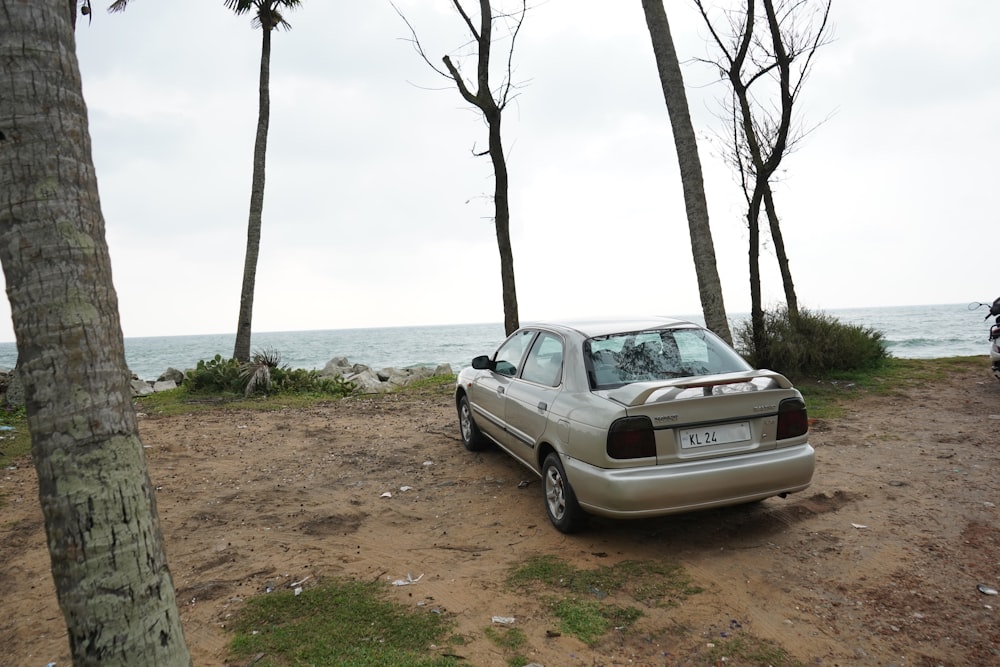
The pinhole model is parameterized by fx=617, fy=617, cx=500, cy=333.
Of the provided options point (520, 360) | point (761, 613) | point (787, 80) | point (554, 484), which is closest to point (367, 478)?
point (520, 360)

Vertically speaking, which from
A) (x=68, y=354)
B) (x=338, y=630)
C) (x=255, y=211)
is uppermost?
(x=255, y=211)

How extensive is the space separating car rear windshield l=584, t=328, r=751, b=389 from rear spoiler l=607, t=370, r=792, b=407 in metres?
0.21

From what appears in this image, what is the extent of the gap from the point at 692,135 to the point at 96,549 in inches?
335

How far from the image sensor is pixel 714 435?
4113 mm

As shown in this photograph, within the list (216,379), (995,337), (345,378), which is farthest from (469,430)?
(345,378)

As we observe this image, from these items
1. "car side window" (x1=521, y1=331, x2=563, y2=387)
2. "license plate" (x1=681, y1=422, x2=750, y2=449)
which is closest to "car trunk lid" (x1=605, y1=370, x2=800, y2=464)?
"license plate" (x1=681, y1=422, x2=750, y2=449)

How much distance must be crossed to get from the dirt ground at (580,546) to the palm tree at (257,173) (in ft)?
22.6

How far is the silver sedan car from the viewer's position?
3988 millimetres

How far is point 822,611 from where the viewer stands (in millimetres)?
3324

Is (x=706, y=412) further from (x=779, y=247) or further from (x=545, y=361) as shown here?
(x=779, y=247)

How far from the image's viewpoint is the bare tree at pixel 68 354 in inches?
70.3

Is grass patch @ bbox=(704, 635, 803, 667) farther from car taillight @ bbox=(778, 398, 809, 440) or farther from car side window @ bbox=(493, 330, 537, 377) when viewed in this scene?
car side window @ bbox=(493, 330, 537, 377)

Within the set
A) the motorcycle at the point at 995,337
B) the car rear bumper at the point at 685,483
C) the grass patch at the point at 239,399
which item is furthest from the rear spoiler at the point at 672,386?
the grass patch at the point at 239,399

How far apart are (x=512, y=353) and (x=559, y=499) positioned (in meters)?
1.92
